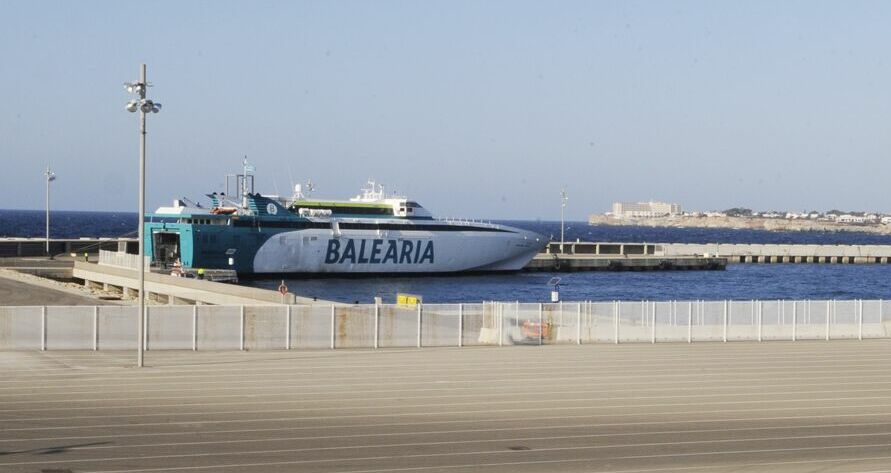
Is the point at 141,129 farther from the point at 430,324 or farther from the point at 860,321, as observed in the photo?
the point at 860,321

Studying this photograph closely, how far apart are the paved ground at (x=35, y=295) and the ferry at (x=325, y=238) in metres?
25.7

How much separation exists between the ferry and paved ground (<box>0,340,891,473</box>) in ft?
188

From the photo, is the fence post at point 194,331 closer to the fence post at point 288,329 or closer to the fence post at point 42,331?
the fence post at point 288,329

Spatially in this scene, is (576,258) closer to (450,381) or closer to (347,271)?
(347,271)

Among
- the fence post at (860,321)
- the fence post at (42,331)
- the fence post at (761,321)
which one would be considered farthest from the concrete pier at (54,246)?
the fence post at (860,321)

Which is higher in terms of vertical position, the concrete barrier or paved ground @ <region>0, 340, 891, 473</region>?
the concrete barrier

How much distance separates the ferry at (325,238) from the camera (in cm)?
A: 8938

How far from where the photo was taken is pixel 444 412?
2344 cm

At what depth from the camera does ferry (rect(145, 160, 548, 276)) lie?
89.4 metres

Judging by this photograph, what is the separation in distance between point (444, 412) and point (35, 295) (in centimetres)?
3323

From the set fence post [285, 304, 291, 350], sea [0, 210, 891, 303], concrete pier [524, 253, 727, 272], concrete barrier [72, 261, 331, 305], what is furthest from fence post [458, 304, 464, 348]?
concrete pier [524, 253, 727, 272]

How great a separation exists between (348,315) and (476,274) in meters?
71.9

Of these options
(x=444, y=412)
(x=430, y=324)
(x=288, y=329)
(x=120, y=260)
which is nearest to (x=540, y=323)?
(x=430, y=324)

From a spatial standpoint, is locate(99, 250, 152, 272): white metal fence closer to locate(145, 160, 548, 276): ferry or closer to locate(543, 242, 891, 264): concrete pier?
locate(145, 160, 548, 276): ferry
